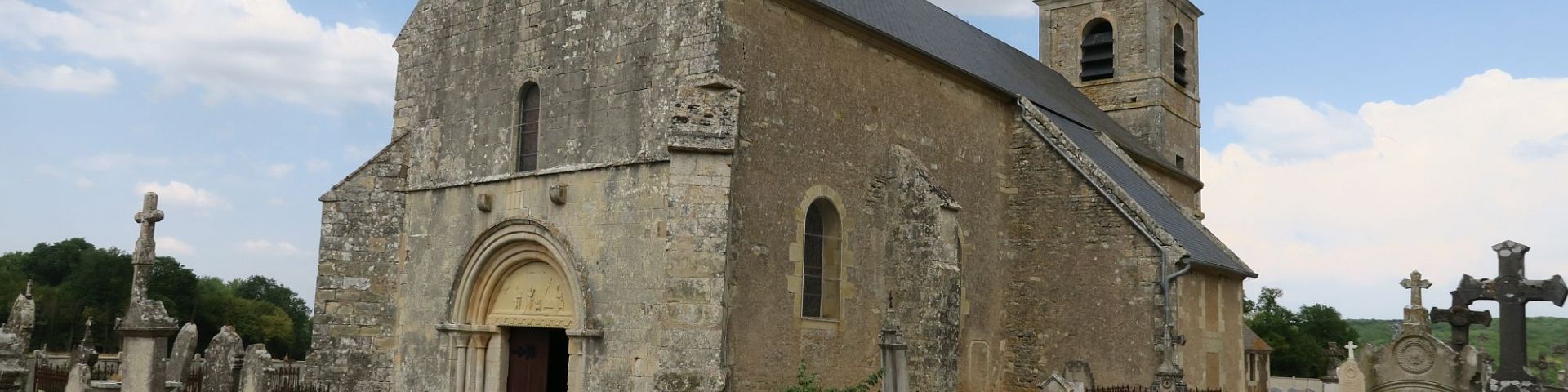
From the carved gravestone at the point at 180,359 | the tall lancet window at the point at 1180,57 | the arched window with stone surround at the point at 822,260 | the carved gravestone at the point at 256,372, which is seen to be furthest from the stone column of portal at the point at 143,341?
the tall lancet window at the point at 1180,57

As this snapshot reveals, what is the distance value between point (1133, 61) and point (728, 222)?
61.2ft

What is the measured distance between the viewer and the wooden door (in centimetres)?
1396

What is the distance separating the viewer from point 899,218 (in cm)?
1505

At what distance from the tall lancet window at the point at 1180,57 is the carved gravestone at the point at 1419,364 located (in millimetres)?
18853

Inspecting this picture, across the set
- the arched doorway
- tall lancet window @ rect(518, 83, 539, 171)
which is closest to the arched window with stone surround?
the arched doorway

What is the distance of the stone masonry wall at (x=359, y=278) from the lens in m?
14.9

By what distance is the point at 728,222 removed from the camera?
12.3 m

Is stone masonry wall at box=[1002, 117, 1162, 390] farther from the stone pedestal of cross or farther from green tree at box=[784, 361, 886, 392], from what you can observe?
the stone pedestal of cross

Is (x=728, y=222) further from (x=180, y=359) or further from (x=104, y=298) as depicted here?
(x=104, y=298)

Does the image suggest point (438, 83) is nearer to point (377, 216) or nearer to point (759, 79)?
point (377, 216)

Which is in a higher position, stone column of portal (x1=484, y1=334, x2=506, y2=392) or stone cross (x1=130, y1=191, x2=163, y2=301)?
stone cross (x1=130, y1=191, x2=163, y2=301)

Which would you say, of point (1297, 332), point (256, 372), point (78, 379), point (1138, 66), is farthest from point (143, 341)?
point (1297, 332)

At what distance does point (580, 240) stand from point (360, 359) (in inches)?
154

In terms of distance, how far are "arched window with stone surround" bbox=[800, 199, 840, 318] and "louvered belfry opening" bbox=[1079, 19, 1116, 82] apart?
640 inches
